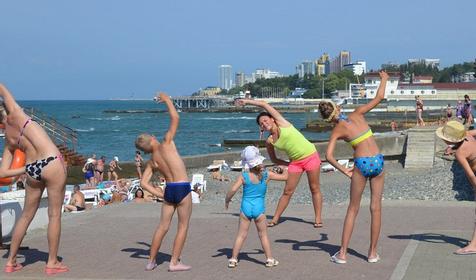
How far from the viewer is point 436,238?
9359 millimetres

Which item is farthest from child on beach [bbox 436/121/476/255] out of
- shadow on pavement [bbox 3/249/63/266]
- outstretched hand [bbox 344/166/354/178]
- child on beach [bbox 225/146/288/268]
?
shadow on pavement [bbox 3/249/63/266]

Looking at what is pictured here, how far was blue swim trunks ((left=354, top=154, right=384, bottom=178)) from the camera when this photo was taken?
25.8ft

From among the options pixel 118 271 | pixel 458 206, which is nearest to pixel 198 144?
pixel 458 206

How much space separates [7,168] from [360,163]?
374 cm

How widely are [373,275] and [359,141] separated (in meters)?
1.42

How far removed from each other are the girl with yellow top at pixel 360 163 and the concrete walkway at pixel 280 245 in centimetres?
30

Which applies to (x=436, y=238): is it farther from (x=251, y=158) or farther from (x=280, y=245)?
(x=251, y=158)

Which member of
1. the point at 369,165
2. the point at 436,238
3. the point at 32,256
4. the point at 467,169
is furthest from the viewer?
the point at 436,238

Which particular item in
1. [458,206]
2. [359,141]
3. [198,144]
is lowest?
[198,144]

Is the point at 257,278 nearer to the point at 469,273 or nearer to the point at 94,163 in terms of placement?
the point at 469,273

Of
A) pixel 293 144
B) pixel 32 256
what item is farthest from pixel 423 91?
pixel 32 256

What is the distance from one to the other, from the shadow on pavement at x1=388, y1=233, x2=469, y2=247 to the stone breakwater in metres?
5.14

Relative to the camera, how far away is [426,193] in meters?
16.8

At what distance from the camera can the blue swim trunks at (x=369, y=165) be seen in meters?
7.86
